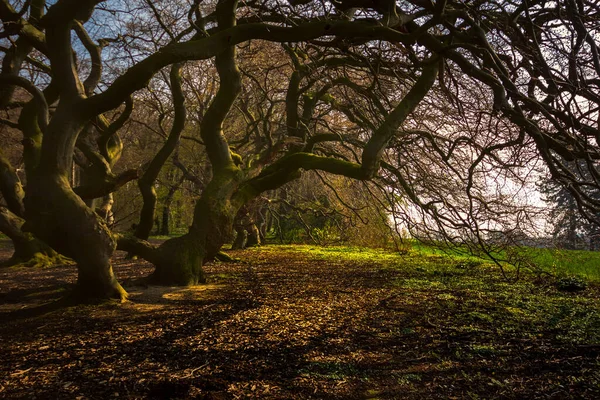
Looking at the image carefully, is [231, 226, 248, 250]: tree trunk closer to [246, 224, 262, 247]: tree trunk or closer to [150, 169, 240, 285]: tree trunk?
[246, 224, 262, 247]: tree trunk

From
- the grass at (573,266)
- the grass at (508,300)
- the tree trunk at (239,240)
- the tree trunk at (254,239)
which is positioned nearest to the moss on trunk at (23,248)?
the tree trunk at (239,240)

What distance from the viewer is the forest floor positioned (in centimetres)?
270

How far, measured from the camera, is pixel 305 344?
3.60m

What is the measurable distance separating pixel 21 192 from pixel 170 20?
4621 millimetres

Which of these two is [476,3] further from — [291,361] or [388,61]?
[291,361]

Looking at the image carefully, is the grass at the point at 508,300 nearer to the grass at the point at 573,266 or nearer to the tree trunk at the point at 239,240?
the grass at the point at 573,266

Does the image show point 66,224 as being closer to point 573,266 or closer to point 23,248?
point 23,248

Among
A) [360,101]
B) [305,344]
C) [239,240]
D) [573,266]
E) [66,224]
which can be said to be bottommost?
[305,344]

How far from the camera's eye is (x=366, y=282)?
721 centimetres

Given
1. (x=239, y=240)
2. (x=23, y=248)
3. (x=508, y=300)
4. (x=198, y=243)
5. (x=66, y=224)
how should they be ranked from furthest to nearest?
1. (x=239, y=240)
2. (x=23, y=248)
3. (x=198, y=243)
4. (x=508, y=300)
5. (x=66, y=224)

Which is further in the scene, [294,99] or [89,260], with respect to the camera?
[294,99]

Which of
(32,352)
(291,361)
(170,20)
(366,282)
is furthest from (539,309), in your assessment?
(170,20)

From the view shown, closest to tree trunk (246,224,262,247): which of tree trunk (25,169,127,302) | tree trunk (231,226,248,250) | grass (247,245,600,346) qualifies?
tree trunk (231,226,248,250)

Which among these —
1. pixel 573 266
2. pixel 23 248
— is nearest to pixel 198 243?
pixel 23 248
